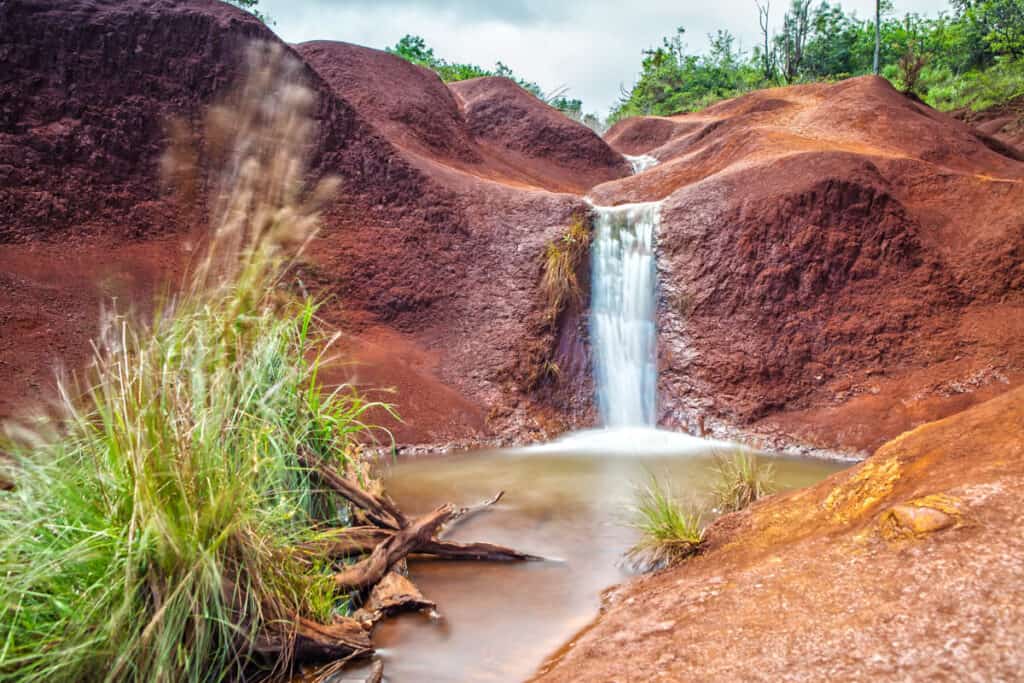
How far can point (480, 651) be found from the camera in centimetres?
316

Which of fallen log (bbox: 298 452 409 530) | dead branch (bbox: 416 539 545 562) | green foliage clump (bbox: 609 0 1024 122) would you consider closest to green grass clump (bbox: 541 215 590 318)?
dead branch (bbox: 416 539 545 562)

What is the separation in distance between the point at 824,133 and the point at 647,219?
5979 mm

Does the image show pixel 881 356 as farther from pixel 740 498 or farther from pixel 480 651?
pixel 480 651

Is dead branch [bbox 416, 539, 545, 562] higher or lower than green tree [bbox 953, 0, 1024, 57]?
A: lower

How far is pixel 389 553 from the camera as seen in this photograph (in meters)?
3.65

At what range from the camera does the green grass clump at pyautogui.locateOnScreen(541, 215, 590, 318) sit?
10.2 m

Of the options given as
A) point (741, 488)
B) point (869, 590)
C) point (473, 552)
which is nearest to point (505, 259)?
point (741, 488)

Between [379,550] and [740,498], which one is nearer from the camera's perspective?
[379,550]

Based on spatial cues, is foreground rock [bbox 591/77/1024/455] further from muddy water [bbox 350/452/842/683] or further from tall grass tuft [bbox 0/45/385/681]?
tall grass tuft [bbox 0/45/385/681]

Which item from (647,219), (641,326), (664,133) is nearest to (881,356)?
(641,326)

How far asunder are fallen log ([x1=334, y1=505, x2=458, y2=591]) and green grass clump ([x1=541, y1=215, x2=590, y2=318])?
6.27 metres

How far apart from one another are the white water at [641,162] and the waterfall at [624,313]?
10.4m

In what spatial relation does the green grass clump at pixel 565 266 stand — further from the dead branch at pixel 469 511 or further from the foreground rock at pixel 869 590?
the foreground rock at pixel 869 590

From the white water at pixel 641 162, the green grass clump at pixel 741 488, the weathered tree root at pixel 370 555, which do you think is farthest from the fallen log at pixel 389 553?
the white water at pixel 641 162
